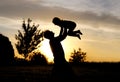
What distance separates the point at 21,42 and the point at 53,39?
3727 centimetres

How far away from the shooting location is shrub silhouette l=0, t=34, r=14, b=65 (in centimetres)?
3741

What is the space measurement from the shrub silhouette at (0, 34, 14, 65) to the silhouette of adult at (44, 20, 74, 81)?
83.4 feet

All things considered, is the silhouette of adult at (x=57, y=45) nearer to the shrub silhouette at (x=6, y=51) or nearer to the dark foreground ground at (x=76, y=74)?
the dark foreground ground at (x=76, y=74)

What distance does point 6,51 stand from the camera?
127 feet

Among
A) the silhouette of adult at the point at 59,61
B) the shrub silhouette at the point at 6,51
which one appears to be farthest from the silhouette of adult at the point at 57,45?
the shrub silhouette at the point at 6,51

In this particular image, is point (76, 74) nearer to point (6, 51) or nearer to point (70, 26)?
point (70, 26)

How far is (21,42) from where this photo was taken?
161 feet

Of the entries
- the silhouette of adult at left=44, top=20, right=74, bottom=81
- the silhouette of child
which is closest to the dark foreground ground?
the silhouette of adult at left=44, top=20, right=74, bottom=81

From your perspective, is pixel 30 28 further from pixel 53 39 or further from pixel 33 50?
pixel 53 39

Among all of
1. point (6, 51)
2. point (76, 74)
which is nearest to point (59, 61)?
point (76, 74)

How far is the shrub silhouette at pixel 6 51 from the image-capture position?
37406 millimetres

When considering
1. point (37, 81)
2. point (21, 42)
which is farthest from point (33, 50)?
point (37, 81)

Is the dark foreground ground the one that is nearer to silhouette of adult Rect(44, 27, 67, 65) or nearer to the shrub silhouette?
silhouette of adult Rect(44, 27, 67, 65)

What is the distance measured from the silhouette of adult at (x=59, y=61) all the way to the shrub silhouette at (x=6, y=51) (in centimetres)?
2542
